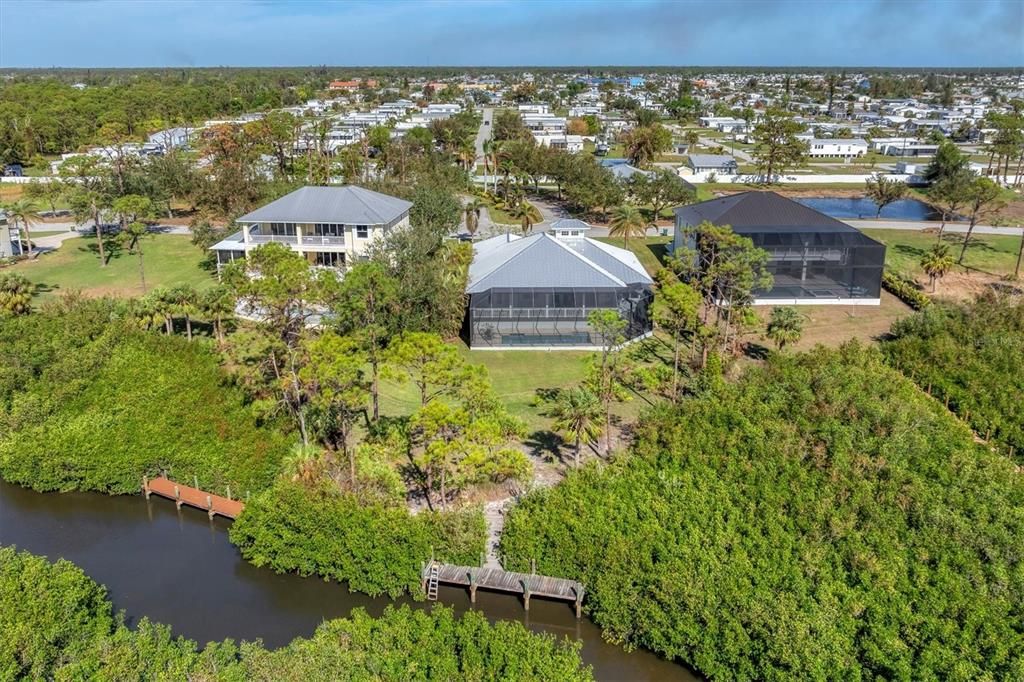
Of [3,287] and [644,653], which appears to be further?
[3,287]

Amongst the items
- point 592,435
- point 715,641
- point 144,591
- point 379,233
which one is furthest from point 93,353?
point 715,641

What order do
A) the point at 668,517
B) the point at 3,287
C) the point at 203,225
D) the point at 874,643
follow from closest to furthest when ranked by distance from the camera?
the point at 874,643, the point at 668,517, the point at 3,287, the point at 203,225

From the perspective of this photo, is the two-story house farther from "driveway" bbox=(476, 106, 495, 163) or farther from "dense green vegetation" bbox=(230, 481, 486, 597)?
"driveway" bbox=(476, 106, 495, 163)

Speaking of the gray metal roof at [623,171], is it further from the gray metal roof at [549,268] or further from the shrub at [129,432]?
the shrub at [129,432]

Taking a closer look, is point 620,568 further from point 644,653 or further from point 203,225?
point 203,225

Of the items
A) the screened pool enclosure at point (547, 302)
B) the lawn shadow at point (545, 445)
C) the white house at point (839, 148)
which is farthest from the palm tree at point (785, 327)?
the white house at point (839, 148)

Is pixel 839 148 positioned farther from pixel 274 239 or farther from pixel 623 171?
pixel 274 239

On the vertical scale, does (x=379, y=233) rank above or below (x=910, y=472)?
above
